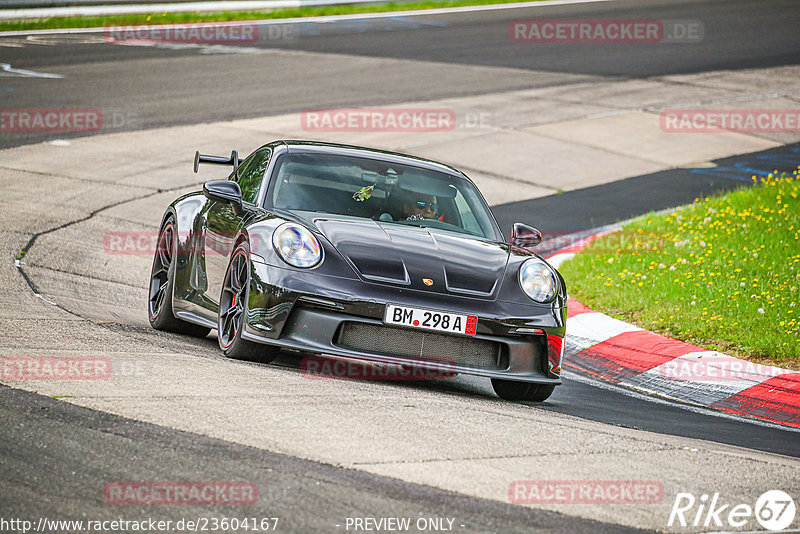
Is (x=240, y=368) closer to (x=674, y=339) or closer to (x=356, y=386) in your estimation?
(x=356, y=386)

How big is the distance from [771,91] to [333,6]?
12216 mm

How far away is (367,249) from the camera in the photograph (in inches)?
255

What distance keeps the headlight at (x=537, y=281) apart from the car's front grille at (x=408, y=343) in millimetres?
513

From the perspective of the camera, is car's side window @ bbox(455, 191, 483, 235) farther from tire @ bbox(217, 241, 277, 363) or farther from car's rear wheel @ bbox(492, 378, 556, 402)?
tire @ bbox(217, 241, 277, 363)

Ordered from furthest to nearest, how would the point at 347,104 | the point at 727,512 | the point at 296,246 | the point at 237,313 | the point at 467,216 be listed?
the point at 347,104 < the point at 467,216 < the point at 237,313 < the point at 296,246 < the point at 727,512

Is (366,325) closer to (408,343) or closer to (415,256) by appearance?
(408,343)

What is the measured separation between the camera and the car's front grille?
20.2 ft

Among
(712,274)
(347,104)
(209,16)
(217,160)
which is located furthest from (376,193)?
(209,16)

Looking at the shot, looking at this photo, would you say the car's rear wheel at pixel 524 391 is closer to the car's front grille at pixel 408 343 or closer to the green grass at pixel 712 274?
the car's front grille at pixel 408 343

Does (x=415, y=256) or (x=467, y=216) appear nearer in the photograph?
(x=415, y=256)

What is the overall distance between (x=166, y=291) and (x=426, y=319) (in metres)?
2.51

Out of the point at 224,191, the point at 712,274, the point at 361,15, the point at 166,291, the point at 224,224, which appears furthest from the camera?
the point at 361,15

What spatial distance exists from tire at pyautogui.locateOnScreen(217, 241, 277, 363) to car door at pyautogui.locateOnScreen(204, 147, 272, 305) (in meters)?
0.16

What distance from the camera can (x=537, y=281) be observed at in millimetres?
6691
